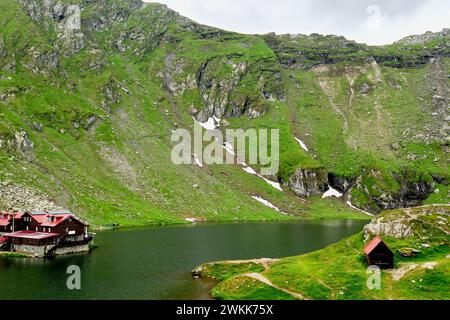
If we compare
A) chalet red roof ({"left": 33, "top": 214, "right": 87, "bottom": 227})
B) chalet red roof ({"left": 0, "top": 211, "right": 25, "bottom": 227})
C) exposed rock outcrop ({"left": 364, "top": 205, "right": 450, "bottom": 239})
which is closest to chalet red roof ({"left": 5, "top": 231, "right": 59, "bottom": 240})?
chalet red roof ({"left": 33, "top": 214, "right": 87, "bottom": 227})

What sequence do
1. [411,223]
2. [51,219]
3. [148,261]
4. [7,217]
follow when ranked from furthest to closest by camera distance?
[7,217] → [51,219] → [148,261] → [411,223]

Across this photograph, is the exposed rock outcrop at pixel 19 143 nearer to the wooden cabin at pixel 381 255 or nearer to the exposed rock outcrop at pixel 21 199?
the exposed rock outcrop at pixel 21 199

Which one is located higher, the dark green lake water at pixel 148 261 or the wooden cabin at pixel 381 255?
the wooden cabin at pixel 381 255

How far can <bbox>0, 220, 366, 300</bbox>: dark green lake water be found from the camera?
64.1m

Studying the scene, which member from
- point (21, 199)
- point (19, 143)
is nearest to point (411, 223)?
point (21, 199)

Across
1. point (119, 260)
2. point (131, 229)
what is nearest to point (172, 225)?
point (131, 229)

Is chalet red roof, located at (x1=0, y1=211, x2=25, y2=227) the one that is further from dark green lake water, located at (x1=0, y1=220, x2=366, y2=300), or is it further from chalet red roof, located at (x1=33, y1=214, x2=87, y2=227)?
dark green lake water, located at (x1=0, y1=220, x2=366, y2=300)

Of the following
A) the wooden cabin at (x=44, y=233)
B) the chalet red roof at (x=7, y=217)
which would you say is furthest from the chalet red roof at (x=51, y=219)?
the chalet red roof at (x=7, y=217)

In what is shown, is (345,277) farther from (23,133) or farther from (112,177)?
(23,133)

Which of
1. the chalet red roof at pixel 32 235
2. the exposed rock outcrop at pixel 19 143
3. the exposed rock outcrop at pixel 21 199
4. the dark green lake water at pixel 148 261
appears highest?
the exposed rock outcrop at pixel 19 143

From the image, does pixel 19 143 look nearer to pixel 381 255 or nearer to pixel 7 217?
pixel 7 217

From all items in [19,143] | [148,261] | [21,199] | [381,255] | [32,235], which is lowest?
[148,261]

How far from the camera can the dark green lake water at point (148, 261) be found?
64062 millimetres

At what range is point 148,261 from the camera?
290 ft
